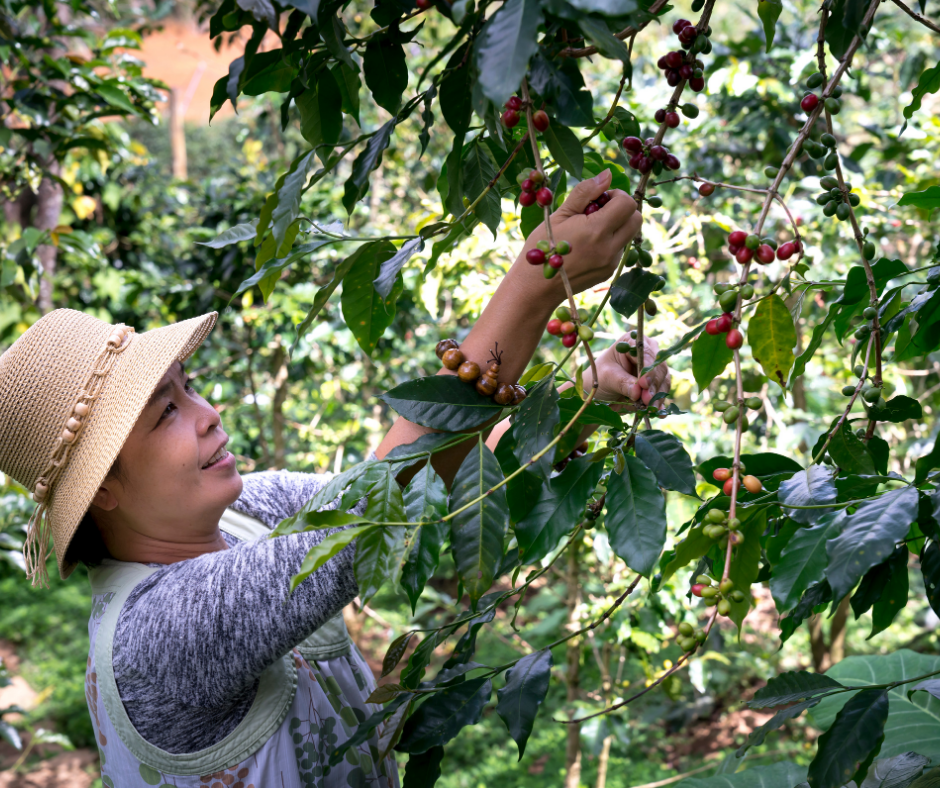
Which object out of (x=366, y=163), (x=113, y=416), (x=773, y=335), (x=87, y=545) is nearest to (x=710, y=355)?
(x=773, y=335)

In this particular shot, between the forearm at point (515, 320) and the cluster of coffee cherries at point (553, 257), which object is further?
the forearm at point (515, 320)

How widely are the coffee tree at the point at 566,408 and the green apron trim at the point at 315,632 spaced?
1.14ft

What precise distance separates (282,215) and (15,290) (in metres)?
2.15

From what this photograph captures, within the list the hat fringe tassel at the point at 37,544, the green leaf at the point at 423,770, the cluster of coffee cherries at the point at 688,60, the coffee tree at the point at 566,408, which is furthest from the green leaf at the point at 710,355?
the hat fringe tassel at the point at 37,544

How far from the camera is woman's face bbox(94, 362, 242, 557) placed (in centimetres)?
102

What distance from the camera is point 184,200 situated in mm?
4086

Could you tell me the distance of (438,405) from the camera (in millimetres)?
721

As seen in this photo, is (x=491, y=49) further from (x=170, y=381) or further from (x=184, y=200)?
(x=184, y=200)

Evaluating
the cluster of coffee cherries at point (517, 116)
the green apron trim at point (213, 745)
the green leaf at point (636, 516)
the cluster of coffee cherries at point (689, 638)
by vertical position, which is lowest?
the green apron trim at point (213, 745)

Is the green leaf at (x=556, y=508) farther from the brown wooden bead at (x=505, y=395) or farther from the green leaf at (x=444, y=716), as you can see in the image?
the green leaf at (x=444, y=716)

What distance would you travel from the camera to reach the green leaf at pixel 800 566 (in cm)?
62

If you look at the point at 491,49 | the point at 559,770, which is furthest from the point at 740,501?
the point at 559,770

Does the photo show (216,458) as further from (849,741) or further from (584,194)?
(849,741)

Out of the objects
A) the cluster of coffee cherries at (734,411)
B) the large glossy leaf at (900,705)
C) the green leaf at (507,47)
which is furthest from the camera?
the large glossy leaf at (900,705)
